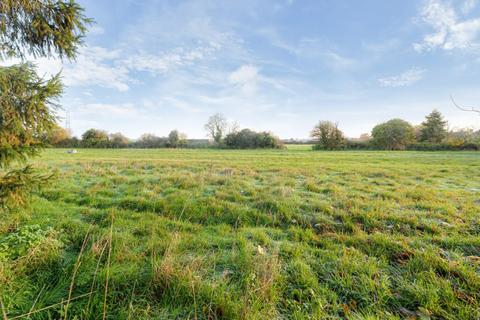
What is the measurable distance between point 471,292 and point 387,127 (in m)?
53.7

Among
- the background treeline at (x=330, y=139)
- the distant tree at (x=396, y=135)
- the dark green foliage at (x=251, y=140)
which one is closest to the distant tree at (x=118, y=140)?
the background treeline at (x=330, y=139)

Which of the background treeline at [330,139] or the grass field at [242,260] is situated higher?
the background treeline at [330,139]

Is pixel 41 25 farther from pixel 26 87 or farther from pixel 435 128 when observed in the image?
pixel 435 128

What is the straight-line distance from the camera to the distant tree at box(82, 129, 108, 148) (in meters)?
53.7

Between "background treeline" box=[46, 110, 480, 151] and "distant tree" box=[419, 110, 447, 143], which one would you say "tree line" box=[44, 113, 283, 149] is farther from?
"distant tree" box=[419, 110, 447, 143]

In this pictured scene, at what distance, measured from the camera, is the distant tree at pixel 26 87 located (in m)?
3.01

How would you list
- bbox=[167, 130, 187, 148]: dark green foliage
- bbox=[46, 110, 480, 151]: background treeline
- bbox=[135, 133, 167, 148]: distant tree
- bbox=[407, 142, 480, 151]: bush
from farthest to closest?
bbox=[135, 133, 167, 148]: distant tree < bbox=[167, 130, 187, 148]: dark green foliage < bbox=[46, 110, 480, 151]: background treeline < bbox=[407, 142, 480, 151]: bush

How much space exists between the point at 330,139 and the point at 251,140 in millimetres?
19354

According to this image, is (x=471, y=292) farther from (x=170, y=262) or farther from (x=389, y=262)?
(x=170, y=262)

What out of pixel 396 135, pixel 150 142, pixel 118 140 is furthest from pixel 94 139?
pixel 396 135

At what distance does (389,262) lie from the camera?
3.08 m

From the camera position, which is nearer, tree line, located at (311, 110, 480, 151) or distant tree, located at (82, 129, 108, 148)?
tree line, located at (311, 110, 480, 151)

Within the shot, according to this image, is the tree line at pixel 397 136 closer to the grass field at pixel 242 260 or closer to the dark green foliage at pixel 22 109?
the grass field at pixel 242 260

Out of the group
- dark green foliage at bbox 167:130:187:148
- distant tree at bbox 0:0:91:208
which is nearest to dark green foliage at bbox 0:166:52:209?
distant tree at bbox 0:0:91:208
